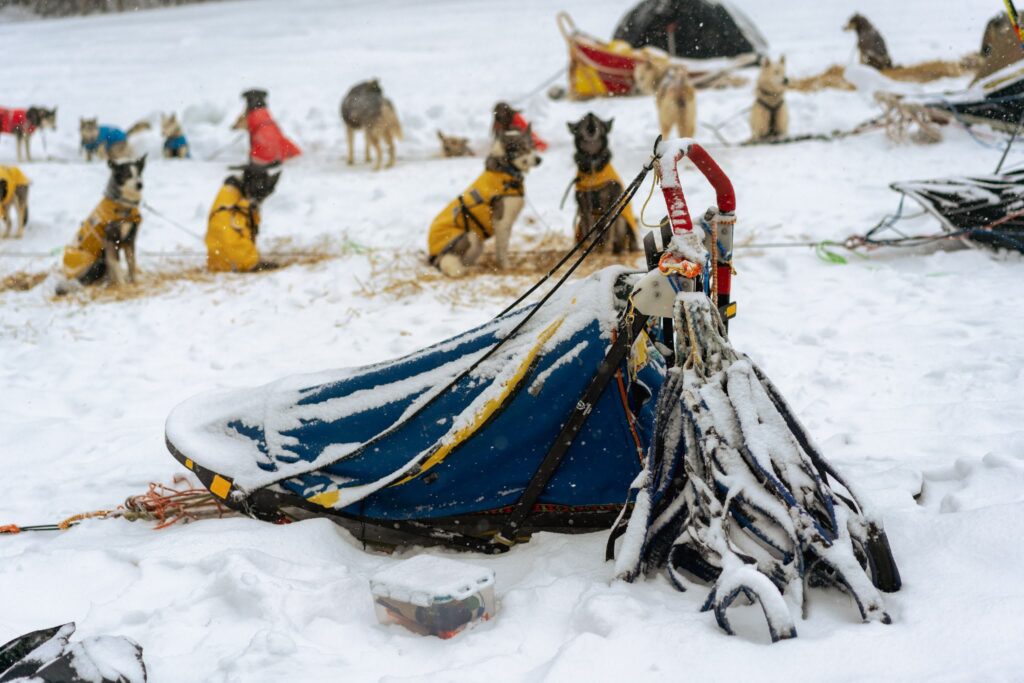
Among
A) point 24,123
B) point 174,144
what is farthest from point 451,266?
point 24,123

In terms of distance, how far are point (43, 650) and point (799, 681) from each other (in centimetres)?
161

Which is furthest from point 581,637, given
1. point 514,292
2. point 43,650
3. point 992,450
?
point 514,292

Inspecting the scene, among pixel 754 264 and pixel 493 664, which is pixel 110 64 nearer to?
pixel 754 264

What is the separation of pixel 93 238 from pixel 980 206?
579cm

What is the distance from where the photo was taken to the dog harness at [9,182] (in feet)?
25.8

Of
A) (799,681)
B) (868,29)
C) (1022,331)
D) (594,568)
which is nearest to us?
(799,681)

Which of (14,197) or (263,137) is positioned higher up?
(263,137)

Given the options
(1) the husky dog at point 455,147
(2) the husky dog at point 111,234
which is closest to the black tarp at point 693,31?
(1) the husky dog at point 455,147

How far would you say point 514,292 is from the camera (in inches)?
225

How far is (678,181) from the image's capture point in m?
2.41

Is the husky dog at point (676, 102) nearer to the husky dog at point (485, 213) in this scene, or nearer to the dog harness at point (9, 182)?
the husky dog at point (485, 213)

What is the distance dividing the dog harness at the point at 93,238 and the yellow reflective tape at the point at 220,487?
415 cm

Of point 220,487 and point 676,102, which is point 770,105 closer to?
point 676,102

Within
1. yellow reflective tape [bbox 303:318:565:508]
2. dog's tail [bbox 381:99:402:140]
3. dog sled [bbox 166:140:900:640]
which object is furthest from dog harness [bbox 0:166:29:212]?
yellow reflective tape [bbox 303:318:565:508]
